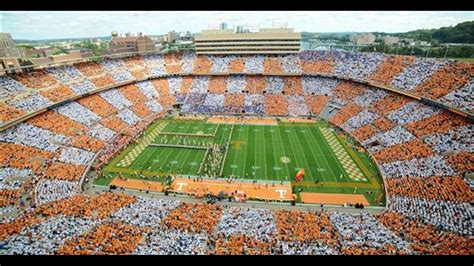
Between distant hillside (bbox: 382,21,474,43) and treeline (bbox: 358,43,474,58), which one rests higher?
distant hillside (bbox: 382,21,474,43)

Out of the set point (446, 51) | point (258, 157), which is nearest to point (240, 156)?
point (258, 157)

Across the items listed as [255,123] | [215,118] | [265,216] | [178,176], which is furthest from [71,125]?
[265,216]

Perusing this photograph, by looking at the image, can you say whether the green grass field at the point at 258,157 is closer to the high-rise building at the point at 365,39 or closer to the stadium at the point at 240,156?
the stadium at the point at 240,156

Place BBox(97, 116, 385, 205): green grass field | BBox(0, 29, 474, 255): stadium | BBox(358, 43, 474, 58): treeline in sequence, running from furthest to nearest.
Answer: BBox(358, 43, 474, 58): treeline, BBox(97, 116, 385, 205): green grass field, BBox(0, 29, 474, 255): stadium

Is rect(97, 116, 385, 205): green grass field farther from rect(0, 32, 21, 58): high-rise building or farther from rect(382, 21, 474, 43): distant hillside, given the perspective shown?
rect(382, 21, 474, 43): distant hillside

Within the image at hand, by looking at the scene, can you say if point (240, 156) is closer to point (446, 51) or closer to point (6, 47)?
point (446, 51)

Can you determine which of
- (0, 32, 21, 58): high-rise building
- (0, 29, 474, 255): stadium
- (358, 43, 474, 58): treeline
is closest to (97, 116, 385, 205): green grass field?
(0, 29, 474, 255): stadium
